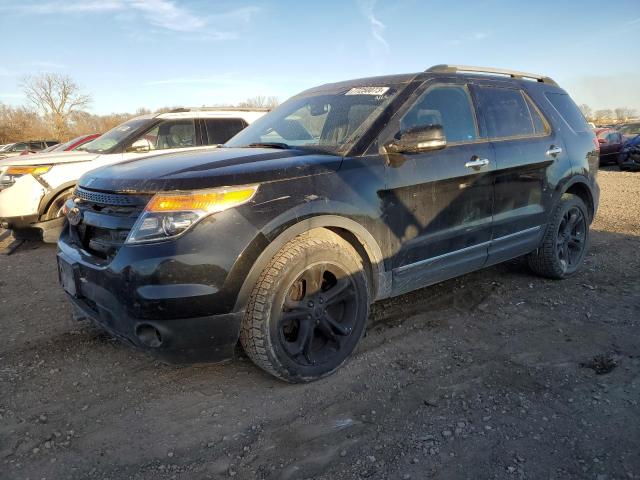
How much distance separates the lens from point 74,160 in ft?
20.0

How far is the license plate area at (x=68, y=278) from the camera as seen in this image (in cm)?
262

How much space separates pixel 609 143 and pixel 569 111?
13.6m

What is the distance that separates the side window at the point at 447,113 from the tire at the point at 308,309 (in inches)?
43.9

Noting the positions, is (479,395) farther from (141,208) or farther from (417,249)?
(141,208)

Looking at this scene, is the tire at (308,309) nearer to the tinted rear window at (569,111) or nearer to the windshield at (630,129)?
the tinted rear window at (569,111)

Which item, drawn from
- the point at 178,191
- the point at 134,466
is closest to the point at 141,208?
the point at 178,191

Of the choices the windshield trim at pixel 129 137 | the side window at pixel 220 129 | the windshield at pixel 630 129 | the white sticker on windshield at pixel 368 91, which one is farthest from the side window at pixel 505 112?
the windshield at pixel 630 129

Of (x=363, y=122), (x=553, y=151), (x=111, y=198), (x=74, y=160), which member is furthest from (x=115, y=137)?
(x=553, y=151)

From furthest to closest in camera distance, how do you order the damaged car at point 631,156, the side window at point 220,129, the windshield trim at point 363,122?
the damaged car at point 631,156 < the side window at point 220,129 < the windshield trim at point 363,122

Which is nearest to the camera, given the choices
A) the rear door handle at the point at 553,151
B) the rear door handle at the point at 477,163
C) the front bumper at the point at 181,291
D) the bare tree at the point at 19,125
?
the front bumper at the point at 181,291

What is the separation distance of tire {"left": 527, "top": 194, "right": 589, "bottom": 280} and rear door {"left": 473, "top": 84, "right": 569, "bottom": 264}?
0.74ft

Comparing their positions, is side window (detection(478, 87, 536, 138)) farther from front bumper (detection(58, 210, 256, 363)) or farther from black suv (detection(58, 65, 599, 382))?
front bumper (detection(58, 210, 256, 363))

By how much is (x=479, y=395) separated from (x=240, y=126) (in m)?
5.96

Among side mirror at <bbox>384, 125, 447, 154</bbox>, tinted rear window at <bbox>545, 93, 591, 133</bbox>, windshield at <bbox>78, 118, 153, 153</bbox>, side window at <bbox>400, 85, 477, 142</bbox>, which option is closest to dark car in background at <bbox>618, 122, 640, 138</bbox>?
tinted rear window at <bbox>545, 93, 591, 133</bbox>
